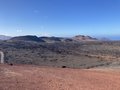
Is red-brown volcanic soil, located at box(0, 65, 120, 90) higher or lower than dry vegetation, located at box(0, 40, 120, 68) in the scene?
higher

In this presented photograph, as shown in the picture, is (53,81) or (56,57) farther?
(56,57)

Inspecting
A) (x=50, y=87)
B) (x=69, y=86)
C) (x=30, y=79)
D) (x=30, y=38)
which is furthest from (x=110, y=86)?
(x=30, y=38)

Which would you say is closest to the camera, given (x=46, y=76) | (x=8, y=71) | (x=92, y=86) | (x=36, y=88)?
(x=36, y=88)

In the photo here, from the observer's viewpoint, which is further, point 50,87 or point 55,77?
point 55,77

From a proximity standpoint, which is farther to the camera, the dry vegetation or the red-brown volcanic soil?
the dry vegetation

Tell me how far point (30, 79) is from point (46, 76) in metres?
1.09

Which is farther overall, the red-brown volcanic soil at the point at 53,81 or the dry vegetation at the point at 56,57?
the dry vegetation at the point at 56,57

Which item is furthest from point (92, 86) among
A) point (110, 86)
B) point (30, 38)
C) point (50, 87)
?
point (30, 38)

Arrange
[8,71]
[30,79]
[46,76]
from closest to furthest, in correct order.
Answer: [30,79] < [46,76] < [8,71]

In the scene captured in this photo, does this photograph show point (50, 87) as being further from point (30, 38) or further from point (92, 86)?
point (30, 38)

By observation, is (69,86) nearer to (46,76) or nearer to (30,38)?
(46,76)

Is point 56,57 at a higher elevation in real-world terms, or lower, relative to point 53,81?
lower

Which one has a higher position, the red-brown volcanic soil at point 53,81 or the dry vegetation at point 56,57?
the red-brown volcanic soil at point 53,81

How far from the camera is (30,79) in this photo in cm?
1174
